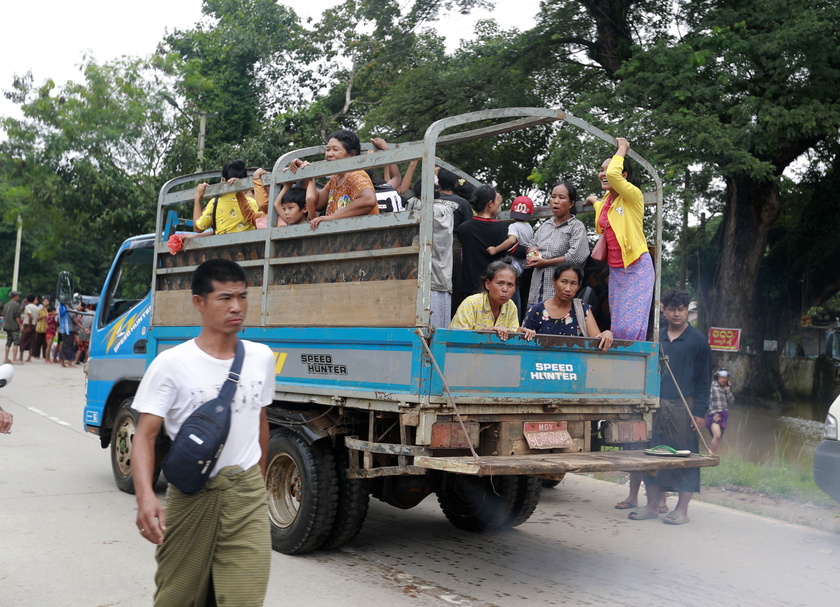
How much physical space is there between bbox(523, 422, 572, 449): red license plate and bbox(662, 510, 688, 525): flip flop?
84.2 inches

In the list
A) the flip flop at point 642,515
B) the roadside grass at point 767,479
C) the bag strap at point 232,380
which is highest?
the bag strap at point 232,380

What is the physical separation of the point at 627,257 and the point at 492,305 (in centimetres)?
115

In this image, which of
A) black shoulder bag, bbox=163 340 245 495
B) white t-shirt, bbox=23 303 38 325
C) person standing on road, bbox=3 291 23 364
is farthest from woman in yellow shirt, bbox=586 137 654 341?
person standing on road, bbox=3 291 23 364

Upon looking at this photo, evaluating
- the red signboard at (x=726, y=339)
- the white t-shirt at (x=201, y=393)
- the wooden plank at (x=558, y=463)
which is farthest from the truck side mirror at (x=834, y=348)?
the white t-shirt at (x=201, y=393)

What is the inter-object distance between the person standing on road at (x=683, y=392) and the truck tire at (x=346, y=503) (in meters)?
2.67

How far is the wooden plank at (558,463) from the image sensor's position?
4.45 metres

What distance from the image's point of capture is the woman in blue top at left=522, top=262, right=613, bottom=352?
5840mm

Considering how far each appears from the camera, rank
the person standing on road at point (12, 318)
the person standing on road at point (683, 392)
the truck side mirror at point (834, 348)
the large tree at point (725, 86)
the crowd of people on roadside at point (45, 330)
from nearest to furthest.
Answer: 1. the person standing on road at point (683, 392)
2. the large tree at point (725, 86)
3. the crowd of people on roadside at point (45, 330)
4. the person standing on road at point (12, 318)
5. the truck side mirror at point (834, 348)

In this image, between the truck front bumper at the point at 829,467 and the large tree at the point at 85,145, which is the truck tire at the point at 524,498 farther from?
the large tree at the point at 85,145

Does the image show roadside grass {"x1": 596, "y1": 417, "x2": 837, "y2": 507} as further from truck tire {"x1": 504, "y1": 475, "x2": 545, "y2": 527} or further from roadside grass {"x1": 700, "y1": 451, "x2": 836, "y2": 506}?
truck tire {"x1": 504, "y1": 475, "x2": 545, "y2": 527}

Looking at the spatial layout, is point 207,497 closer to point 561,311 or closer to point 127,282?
point 561,311

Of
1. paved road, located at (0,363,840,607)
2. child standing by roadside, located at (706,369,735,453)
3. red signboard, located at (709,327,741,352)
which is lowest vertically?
paved road, located at (0,363,840,607)

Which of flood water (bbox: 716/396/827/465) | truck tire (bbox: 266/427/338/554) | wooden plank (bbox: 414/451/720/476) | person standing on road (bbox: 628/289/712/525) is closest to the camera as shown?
wooden plank (bbox: 414/451/720/476)

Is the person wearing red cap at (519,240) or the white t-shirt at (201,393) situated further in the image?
the person wearing red cap at (519,240)
